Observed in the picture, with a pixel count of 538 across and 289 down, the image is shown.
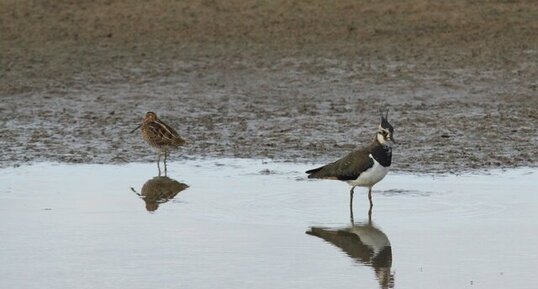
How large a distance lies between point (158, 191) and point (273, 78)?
606 centimetres

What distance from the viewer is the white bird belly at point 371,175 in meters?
11.7

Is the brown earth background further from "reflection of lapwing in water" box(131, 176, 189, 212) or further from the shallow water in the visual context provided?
"reflection of lapwing in water" box(131, 176, 189, 212)

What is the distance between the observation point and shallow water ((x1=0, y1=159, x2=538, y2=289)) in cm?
920

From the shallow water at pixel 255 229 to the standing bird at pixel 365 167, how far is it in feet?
0.69

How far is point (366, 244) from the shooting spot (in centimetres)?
1030

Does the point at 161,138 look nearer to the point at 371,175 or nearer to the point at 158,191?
the point at 158,191

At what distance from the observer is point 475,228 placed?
10.7 m

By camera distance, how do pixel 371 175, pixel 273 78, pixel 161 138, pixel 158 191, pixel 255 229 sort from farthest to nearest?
1. pixel 273 78
2. pixel 161 138
3. pixel 158 191
4. pixel 371 175
5. pixel 255 229

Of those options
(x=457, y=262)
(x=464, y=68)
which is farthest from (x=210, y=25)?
(x=457, y=262)

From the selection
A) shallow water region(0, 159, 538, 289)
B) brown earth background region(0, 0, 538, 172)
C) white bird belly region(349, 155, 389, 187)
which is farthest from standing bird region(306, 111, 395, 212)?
brown earth background region(0, 0, 538, 172)

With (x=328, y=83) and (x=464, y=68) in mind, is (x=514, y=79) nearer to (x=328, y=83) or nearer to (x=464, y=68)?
(x=464, y=68)

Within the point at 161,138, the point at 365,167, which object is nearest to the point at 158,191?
the point at 161,138

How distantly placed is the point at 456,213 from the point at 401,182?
5.05 ft

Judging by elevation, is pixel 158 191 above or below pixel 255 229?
above
